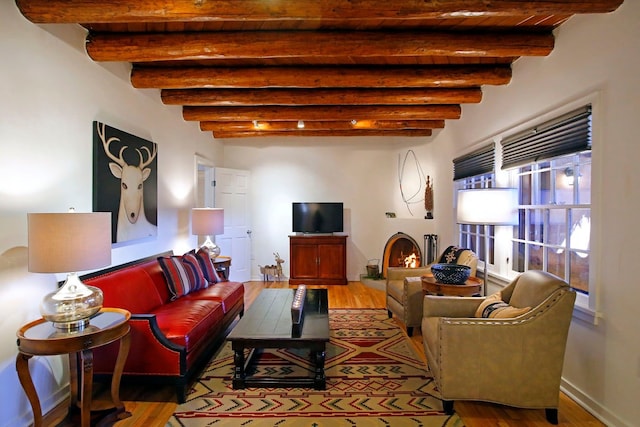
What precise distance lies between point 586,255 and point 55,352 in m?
3.45

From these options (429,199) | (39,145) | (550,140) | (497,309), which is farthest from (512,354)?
(429,199)

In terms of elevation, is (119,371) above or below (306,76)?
below

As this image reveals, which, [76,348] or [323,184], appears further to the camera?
→ [323,184]

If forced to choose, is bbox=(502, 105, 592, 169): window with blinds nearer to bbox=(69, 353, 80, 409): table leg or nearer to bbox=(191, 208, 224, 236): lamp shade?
bbox=(191, 208, 224, 236): lamp shade

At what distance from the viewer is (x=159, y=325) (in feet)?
8.79

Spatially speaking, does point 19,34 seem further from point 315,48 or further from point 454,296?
point 454,296

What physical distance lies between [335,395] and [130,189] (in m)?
2.61

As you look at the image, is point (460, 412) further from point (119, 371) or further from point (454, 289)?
point (119, 371)

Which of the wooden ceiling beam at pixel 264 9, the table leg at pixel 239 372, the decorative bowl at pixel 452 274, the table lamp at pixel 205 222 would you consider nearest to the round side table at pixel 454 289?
the decorative bowl at pixel 452 274

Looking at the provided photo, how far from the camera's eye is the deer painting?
307 centimetres

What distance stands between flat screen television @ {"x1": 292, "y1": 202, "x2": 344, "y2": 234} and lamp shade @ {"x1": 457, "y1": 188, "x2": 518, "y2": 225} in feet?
11.5

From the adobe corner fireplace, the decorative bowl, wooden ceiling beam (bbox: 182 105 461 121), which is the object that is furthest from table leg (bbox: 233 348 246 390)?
the adobe corner fireplace

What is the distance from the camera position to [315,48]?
284 cm

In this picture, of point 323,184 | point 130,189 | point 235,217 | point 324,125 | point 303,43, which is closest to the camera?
point 303,43
